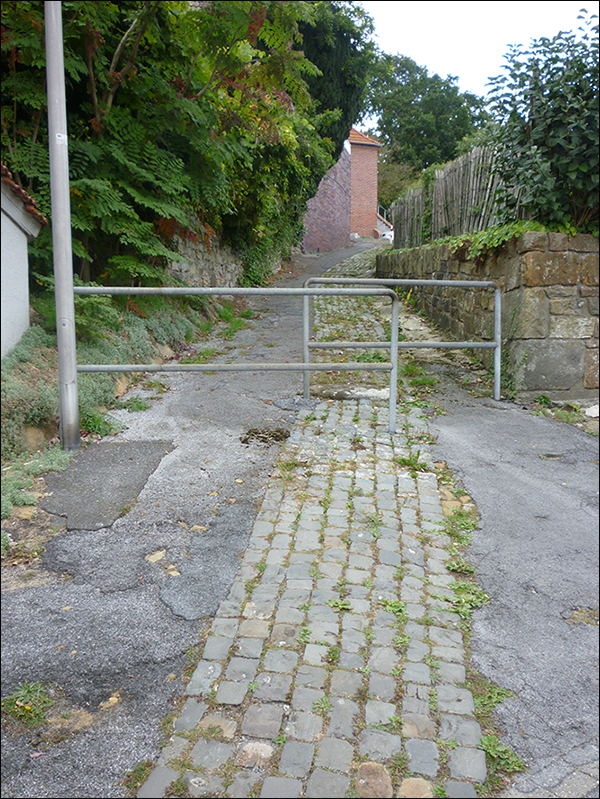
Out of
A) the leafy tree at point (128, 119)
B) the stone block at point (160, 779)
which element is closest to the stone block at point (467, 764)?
the stone block at point (160, 779)

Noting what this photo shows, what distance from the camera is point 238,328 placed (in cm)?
808

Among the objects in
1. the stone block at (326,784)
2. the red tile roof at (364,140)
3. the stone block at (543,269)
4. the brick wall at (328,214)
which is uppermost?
the brick wall at (328,214)

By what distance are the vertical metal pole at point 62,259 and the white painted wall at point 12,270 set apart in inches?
68.9

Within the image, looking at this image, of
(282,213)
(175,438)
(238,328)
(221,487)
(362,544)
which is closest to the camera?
(362,544)

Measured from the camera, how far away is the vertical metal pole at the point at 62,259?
8.41 ft

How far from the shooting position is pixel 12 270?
796 millimetres

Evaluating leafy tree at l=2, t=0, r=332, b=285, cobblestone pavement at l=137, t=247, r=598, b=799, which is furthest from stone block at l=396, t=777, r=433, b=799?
leafy tree at l=2, t=0, r=332, b=285

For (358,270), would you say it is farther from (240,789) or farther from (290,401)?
(240,789)

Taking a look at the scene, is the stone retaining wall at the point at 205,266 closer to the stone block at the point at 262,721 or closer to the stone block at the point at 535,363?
the stone block at the point at 535,363

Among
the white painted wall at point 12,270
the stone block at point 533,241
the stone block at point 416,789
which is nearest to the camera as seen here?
the white painted wall at point 12,270

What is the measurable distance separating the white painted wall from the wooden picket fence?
5.08 metres

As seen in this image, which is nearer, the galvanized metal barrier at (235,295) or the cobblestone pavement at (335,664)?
the cobblestone pavement at (335,664)

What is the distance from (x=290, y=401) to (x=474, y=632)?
3.07 m

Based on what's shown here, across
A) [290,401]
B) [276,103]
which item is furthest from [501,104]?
[290,401]
